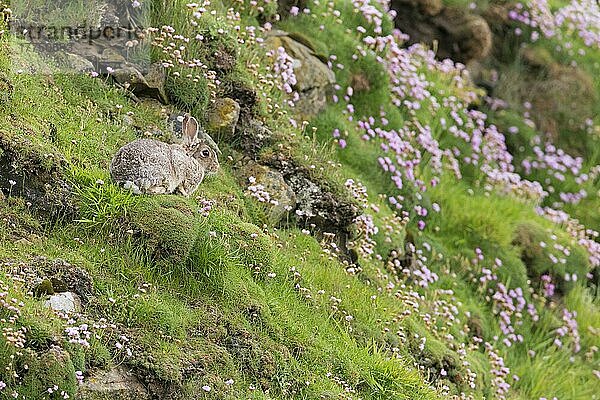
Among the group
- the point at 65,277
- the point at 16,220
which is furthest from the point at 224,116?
the point at 65,277

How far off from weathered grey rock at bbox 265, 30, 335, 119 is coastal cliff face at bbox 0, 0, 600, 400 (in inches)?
1.1

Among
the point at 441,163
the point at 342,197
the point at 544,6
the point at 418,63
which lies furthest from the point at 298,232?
the point at 544,6

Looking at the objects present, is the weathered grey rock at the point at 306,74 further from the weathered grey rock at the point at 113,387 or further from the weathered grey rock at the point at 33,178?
the weathered grey rock at the point at 113,387

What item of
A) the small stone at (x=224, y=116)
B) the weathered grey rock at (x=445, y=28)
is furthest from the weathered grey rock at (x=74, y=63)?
the weathered grey rock at (x=445, y=28)

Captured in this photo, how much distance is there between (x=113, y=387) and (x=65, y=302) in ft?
1.91

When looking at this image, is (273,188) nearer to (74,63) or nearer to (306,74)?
(74,63)

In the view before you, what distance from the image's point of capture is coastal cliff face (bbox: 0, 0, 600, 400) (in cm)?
584

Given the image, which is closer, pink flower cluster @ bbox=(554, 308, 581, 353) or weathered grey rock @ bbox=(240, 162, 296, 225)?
weathered grey rock @ bbox=(240, 162, 296, 225)

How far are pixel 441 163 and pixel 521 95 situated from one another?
133 inches

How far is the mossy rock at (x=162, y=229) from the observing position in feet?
20.4

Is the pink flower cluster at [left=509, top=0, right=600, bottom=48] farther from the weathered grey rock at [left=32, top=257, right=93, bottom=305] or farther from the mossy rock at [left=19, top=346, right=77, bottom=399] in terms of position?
the mossy rock at [left=19, top=346, right=77, bottom=399]

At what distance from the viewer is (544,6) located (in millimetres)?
14531

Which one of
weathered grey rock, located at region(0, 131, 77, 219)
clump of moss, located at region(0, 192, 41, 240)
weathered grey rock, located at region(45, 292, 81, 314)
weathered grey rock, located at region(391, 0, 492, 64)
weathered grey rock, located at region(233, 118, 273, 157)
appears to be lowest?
weathered grey rock, located at region(391, 0, 492, 64)

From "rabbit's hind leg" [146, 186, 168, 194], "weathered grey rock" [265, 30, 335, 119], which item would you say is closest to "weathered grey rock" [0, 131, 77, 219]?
"rabbit's hind leg" [146, 186, 168, 194]
